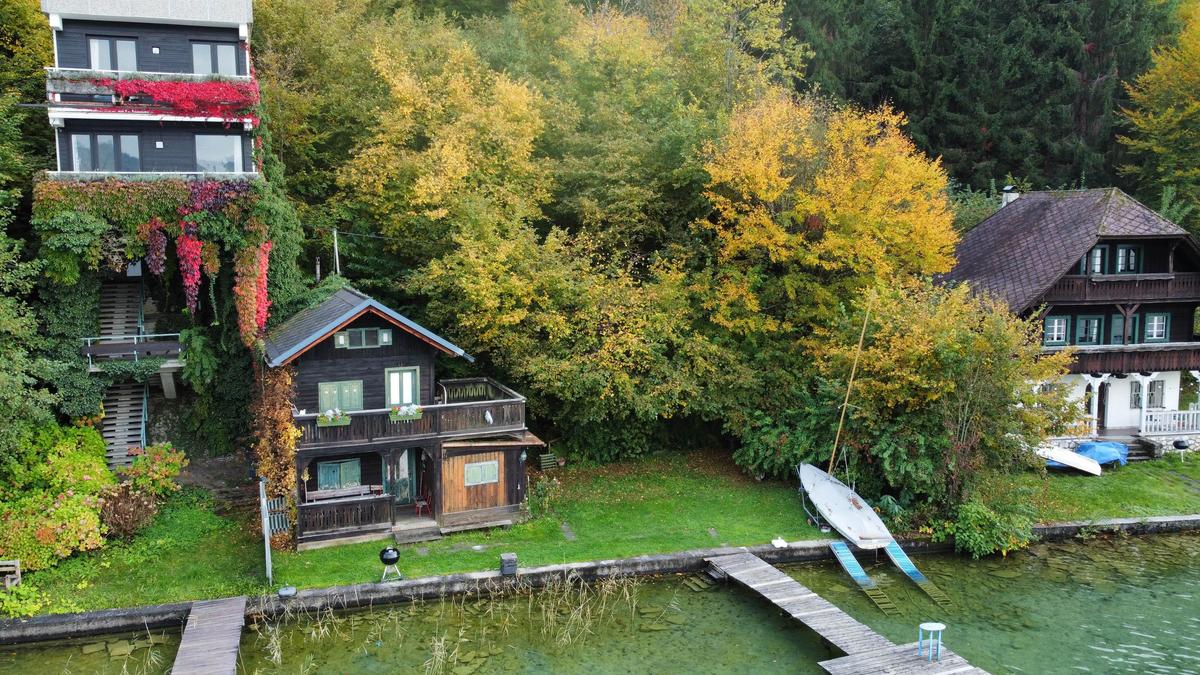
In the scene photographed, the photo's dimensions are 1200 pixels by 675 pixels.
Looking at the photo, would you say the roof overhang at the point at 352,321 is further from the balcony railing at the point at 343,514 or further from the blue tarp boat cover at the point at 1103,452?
the blue tarp boat cover at the point at 1103,452

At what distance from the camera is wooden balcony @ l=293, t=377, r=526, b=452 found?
2214cm

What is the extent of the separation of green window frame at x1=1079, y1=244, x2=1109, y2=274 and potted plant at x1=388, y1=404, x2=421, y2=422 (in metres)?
24.5

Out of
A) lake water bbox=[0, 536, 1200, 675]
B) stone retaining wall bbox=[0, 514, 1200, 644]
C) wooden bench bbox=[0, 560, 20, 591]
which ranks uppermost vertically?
wooden bench bbox=[0, 560, 20, 591]

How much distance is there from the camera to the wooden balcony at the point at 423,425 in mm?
22141

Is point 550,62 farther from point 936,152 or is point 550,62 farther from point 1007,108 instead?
point 1007,108

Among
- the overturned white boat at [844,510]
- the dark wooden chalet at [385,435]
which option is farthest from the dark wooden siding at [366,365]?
the overturned white boat at [844,510]

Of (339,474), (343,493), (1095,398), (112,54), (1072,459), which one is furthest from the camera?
(1095,398)

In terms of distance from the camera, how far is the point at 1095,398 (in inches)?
1271

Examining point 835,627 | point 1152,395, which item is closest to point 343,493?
point 835,627

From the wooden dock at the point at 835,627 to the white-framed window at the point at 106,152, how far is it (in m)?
21.0

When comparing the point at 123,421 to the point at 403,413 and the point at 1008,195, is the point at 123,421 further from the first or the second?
the point at 1008,195

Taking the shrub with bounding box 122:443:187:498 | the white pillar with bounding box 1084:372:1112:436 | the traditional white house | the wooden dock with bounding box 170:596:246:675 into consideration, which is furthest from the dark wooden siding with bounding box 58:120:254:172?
the white pillar with bounding box 1084:372:1112:436

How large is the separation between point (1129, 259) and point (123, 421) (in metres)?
35.4

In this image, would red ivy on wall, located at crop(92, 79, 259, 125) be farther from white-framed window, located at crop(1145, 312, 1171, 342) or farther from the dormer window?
white-framed window, located at crop(1145, 312, 1171, 342)
